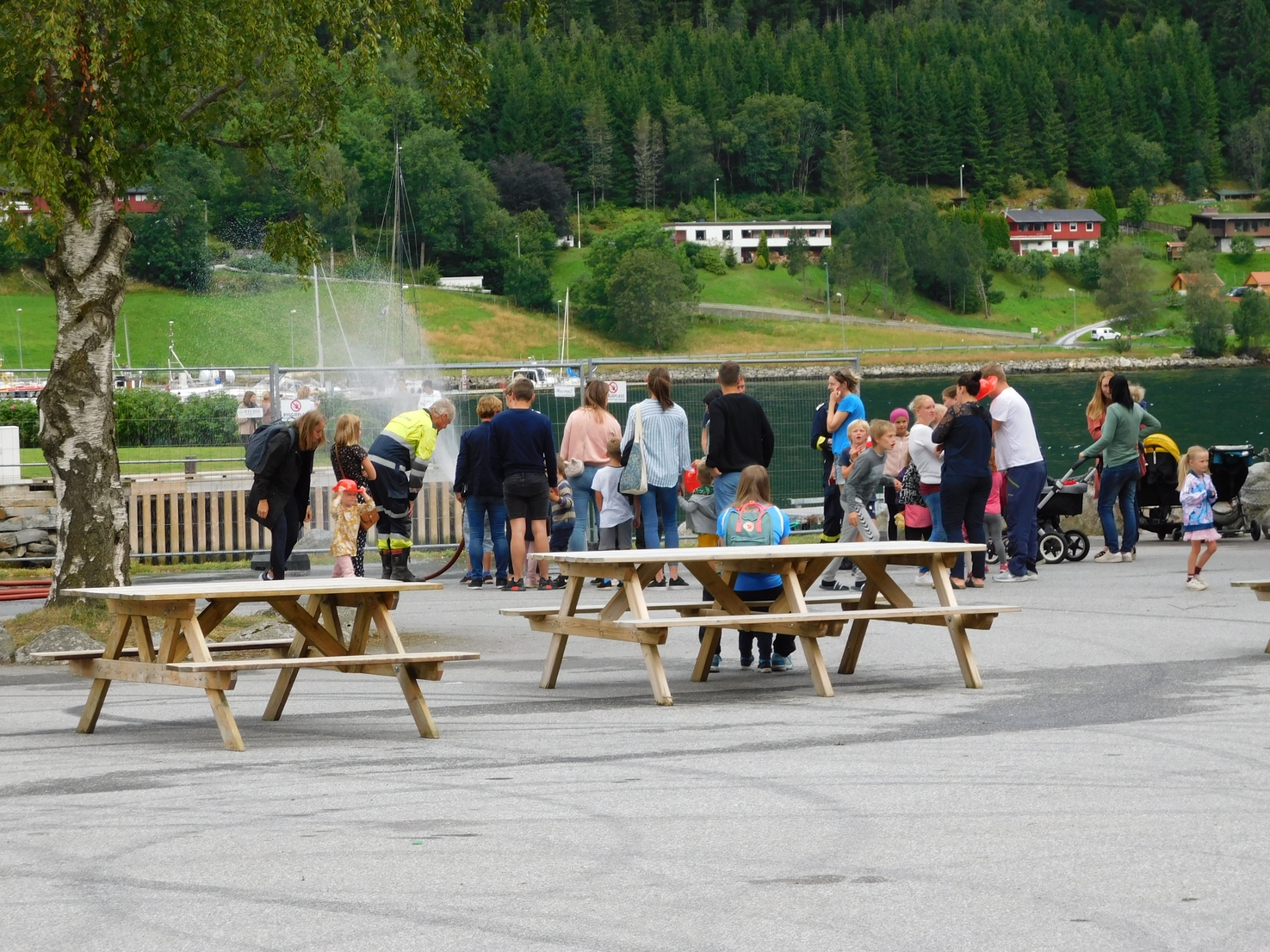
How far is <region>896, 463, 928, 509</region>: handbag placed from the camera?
15953mm

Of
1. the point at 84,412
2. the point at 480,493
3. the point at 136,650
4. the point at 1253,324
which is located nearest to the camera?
the point at 136,650

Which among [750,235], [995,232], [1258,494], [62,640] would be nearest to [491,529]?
[62,640]

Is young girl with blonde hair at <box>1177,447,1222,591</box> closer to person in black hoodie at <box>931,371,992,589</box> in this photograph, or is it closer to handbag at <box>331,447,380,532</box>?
person in black hoodie at <box>931,371,992,589</box>

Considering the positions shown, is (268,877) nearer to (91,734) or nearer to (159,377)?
(91,734)

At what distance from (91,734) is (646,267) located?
460 feet

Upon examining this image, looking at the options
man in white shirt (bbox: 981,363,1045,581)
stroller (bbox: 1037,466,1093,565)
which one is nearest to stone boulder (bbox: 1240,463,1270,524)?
stroller (bbox: 1037,466,1093,565)

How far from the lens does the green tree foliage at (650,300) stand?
147 m

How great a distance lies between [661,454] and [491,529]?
2.26 metres

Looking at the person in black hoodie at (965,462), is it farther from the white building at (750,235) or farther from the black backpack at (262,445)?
the white building at (750,235)

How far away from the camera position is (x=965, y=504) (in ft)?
50.4

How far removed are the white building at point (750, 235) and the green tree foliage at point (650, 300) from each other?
45934 mm

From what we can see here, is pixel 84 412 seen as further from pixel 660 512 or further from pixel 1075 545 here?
pixel 1075 545

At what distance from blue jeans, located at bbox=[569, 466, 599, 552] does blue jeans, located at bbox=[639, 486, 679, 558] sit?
1210mm

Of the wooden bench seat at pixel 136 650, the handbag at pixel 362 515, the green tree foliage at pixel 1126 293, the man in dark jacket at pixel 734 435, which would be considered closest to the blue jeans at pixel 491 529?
the handbag at pixel 362 515
